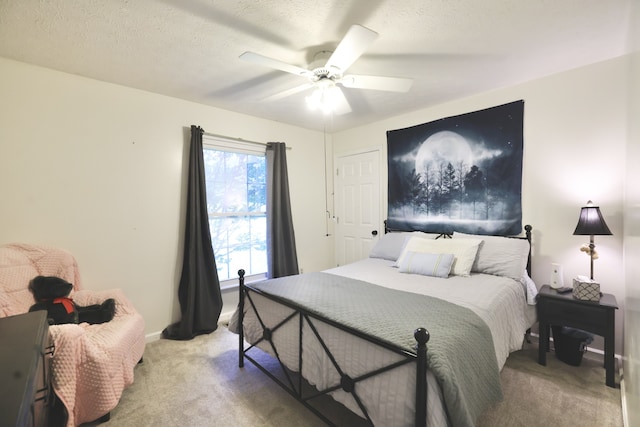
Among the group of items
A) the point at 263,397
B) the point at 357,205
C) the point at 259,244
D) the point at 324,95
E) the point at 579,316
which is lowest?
the point at 263,397

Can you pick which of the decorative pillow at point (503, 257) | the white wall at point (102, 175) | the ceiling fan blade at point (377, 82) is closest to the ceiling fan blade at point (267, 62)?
the ceiling fan blade at point (377, 82)

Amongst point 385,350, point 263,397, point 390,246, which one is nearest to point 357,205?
point 390,246

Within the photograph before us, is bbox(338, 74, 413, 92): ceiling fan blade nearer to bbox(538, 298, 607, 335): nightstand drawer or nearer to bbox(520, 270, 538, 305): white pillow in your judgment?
bbox(520, 270, 538, 305): white pillow

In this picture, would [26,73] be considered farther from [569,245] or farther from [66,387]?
[569,245]

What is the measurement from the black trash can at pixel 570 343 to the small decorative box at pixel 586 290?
0.31 m

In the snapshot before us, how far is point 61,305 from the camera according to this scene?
1.98m

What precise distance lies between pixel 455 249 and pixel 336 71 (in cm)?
187

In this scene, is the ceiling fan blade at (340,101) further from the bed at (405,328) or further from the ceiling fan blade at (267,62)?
the bed at (405,328)

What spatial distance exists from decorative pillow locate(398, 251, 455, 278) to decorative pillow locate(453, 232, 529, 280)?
300 millimetres

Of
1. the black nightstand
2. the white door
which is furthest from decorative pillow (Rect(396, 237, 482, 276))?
the white door

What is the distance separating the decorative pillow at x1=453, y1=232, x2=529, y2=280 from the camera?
2.41 metres

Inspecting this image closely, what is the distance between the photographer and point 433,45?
201 cm

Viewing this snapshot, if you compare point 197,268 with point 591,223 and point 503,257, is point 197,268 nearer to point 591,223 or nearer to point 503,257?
point 503,257

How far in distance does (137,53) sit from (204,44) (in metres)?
0.55
